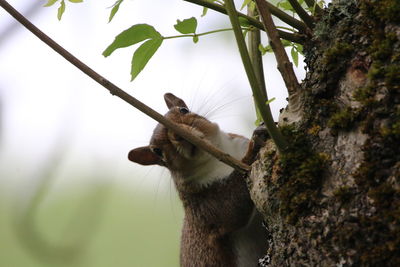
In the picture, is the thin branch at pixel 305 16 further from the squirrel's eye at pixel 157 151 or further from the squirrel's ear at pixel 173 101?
the squirrel's ear at pixel 173 101

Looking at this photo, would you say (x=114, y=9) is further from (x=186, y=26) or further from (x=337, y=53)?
(x=337, y=53)

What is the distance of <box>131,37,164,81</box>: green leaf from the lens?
1.53 metres

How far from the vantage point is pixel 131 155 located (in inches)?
99.3

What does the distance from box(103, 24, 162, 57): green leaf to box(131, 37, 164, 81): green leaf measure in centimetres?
3

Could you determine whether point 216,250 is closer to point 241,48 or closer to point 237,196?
point 237,196

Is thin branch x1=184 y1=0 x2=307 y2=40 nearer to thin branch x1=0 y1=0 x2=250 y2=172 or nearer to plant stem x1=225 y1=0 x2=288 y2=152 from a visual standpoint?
plant stem x1=225 y1=0 x2=288 y2=152

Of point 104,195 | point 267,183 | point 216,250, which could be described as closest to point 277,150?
point 267,183

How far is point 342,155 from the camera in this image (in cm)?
121

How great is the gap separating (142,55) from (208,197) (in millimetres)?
1171

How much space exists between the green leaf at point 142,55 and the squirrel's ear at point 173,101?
4.41 ft

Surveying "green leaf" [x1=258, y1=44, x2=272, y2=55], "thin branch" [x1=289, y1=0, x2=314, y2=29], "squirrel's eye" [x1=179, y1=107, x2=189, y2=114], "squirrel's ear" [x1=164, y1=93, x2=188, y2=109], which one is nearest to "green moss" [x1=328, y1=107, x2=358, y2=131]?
"thin branch" [x1=289, y1=0, x2=314, y2=29]

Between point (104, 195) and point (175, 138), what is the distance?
95 centimetres

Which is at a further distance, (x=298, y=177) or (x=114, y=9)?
(x=114, y=9)

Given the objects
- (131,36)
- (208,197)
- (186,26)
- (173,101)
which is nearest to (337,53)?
(186,26)
